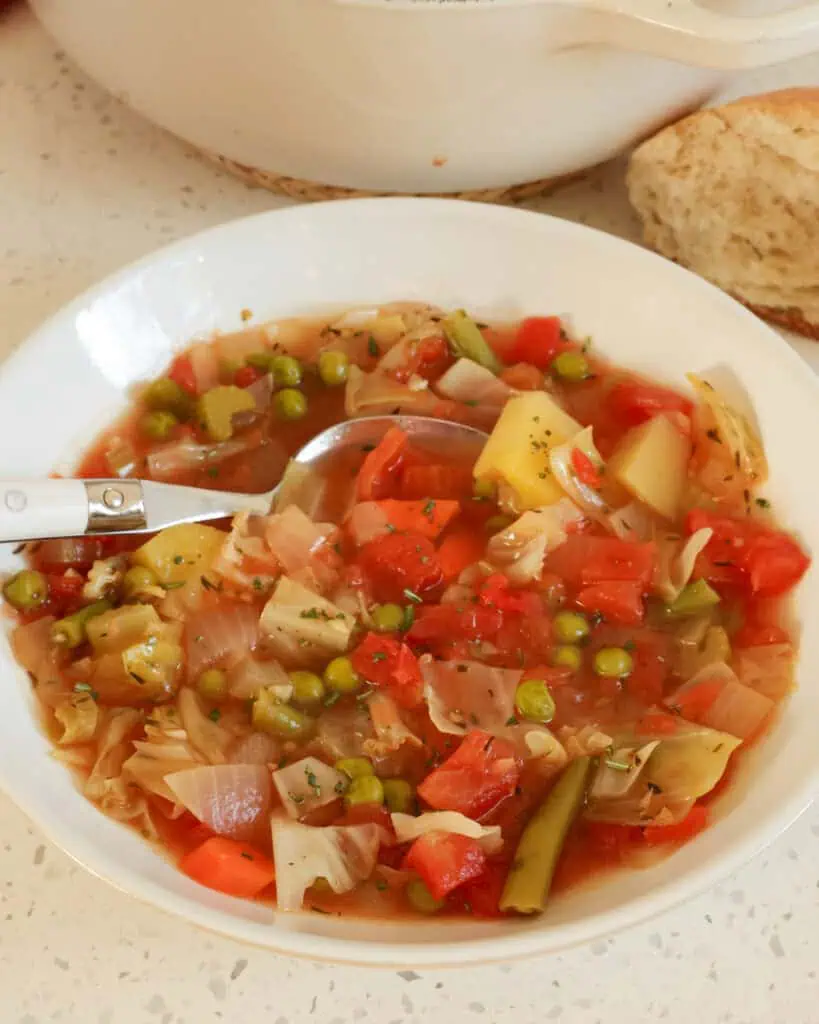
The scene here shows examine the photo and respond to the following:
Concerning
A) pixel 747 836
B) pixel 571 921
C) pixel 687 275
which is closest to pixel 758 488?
pixel 687 275

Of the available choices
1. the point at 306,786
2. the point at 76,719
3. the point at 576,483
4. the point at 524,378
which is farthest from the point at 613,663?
the point at 76,719

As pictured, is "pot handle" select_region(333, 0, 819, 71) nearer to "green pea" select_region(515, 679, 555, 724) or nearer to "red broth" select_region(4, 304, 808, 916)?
"red broth" select_region(4, 304, 808, 916)

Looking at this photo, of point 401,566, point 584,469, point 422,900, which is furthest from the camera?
point 584,469

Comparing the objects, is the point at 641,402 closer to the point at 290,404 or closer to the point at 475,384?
the point at 475,384

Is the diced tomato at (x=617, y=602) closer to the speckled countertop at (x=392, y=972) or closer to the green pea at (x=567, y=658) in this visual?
the green pea at (x=567, y=658)

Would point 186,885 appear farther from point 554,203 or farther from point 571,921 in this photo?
point 554,203

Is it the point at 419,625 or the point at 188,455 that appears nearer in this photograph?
the point at 419,625
